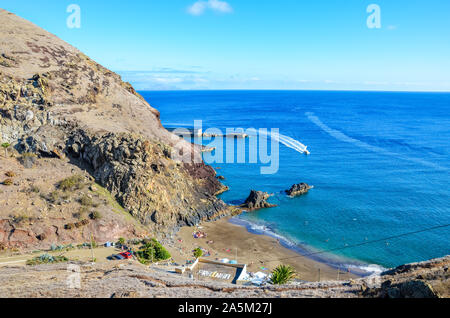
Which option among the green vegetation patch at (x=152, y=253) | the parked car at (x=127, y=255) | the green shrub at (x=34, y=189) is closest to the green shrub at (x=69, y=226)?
the green shrub at (x=34, y=189)

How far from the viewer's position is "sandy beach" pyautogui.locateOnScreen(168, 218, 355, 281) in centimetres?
3381

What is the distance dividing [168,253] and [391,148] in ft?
255

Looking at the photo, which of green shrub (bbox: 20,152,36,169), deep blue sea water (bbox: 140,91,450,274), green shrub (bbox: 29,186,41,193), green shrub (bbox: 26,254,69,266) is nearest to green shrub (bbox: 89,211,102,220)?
green shrub (bbox: 26,254,69,266)

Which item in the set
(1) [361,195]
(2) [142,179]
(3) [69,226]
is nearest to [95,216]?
(3) [69,226]

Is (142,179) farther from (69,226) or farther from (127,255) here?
(127,255)

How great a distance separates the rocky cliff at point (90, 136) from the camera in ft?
135

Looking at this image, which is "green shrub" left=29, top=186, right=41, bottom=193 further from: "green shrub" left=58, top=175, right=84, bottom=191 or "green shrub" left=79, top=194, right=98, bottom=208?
"green shrub" left=79, top=194, right=98, bottom=208

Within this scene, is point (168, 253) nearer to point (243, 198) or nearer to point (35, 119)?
point (243, 198)

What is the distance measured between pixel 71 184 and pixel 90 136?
890cm

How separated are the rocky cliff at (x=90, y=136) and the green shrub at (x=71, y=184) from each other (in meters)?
2.63

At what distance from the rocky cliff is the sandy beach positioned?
12.0 feet

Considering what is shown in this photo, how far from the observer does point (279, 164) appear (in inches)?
3002

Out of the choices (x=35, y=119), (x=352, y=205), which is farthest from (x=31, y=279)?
(x=352, y=205)

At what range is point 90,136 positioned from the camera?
4400 centimetres
